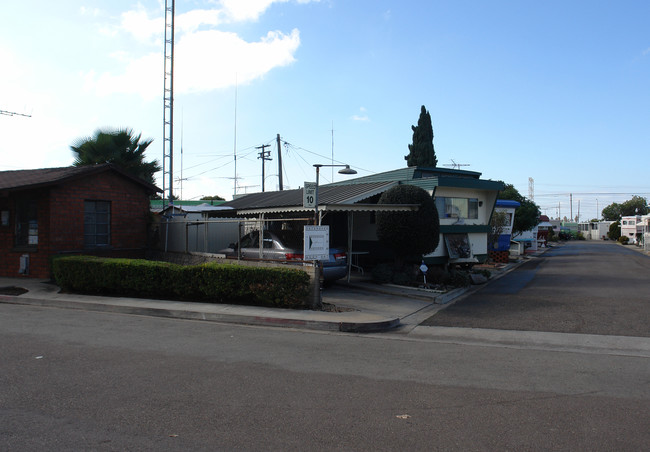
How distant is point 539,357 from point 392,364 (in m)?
2.38

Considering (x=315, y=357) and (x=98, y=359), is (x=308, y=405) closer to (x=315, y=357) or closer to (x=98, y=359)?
(x=315, y=357)

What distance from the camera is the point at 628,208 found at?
12294cm

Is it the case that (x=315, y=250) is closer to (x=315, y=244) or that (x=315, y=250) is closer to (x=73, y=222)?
(x=315, y=244)

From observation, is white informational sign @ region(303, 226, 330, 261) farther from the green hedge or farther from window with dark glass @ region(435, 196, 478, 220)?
window with dark glass @ region(435, 196, 478, 220)

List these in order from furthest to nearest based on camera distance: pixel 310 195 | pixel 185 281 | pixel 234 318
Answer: pixel 185 281
pixel 310 195
pixel 234 318

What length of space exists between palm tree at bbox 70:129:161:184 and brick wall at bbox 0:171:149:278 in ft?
11.3

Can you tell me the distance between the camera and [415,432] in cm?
450

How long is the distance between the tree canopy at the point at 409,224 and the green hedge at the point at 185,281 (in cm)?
504

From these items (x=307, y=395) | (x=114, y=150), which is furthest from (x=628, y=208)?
(x=307, y=395)

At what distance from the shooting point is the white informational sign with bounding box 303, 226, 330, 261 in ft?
36.9

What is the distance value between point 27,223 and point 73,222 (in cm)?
152

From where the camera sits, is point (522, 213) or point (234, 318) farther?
point (522, 213)

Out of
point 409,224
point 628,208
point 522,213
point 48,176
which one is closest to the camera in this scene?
point 409,224

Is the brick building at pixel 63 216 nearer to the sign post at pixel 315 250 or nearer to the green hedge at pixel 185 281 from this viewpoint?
the green hedge at pixel 185 281
